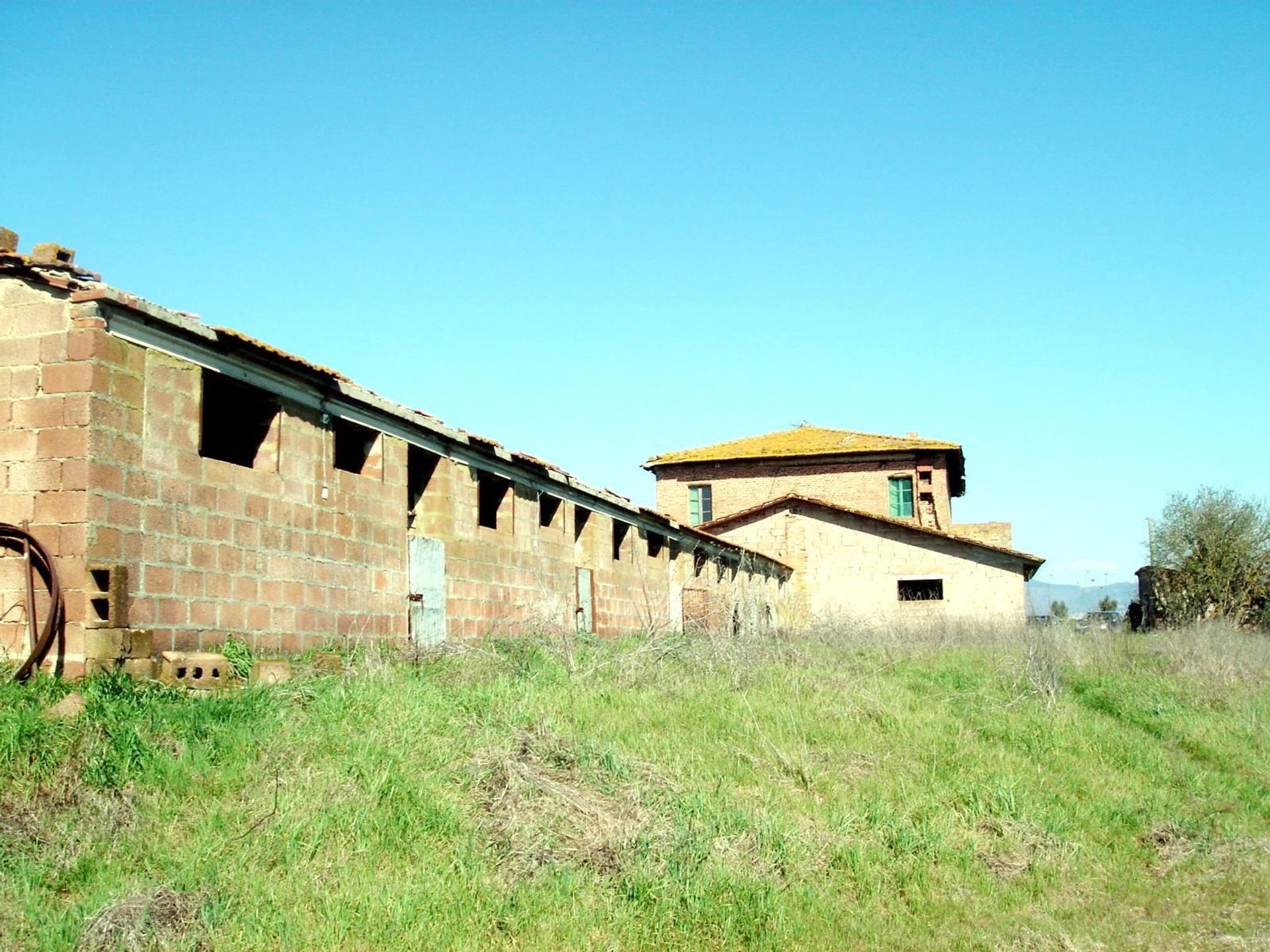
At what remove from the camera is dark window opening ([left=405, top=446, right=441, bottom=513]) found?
1571 cm

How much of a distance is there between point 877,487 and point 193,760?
108ft

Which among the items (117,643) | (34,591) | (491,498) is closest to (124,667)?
(117,643)

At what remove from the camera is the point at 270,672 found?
1055cm

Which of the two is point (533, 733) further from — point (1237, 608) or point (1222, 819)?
point (1237, 608)

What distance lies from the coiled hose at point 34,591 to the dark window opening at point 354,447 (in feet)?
14.9

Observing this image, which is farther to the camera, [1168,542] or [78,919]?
[1168,542]

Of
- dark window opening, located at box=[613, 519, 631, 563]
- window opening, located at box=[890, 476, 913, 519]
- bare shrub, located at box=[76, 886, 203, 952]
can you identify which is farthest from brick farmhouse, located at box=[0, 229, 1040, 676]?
window opening, located at box=[890, 476, 913, 519]

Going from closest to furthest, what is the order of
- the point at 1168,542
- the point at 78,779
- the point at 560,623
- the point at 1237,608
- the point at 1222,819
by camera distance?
the point at 78,779, the point at 1222,819, the point at 560,623, the point at 1237,608, the point at 1168,542

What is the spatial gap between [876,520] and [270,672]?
24876 mm

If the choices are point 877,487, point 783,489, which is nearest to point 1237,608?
point 877,487

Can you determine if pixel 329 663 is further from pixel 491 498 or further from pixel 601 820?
pixel 491 498

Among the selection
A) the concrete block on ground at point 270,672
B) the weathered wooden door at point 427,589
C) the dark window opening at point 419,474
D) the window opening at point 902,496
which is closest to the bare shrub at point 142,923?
the concrete block on ground at point 270,672

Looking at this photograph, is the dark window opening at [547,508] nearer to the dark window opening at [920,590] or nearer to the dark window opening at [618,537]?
the dark window opening at [618,537]

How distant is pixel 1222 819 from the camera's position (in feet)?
30.3
